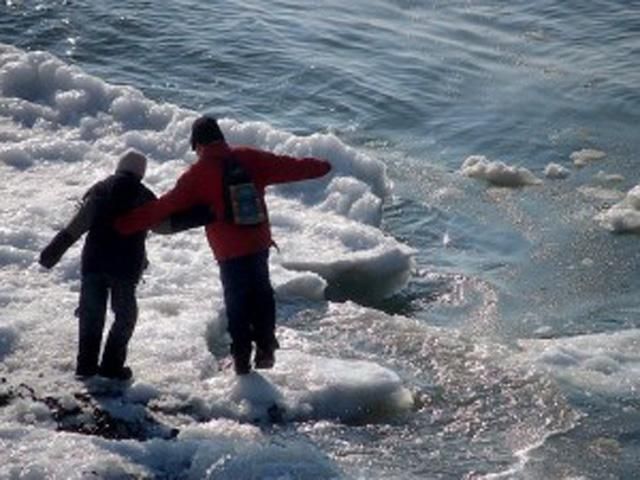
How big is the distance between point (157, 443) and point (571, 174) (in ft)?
29.0

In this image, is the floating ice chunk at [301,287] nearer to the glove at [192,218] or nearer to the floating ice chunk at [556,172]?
the glove at [192,218]

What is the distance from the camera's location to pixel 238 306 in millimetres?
8719

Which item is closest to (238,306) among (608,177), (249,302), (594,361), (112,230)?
(249,302)

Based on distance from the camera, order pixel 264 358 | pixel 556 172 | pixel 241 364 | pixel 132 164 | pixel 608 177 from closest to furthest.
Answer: pixel 132 164, pixel 241 364, pixel 264 358, pixel 608 177, pixel 556 172

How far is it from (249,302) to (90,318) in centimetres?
112

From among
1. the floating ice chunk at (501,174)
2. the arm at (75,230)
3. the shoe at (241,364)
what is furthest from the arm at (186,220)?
the floating ice chunk at (501,174)

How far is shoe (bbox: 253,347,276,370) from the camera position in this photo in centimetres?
894

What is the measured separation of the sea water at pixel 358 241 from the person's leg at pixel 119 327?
20 cm

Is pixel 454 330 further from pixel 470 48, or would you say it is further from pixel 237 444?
pixel 470 48

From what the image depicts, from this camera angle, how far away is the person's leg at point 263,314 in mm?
8703

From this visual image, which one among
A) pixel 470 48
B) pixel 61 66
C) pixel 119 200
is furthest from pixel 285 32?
pixel 119 200

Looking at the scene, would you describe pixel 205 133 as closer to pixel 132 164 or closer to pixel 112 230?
pixel 132 164

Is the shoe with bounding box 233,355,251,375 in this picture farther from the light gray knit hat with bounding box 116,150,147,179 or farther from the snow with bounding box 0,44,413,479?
the light gray knit hat with bounding box 116,150,147,179

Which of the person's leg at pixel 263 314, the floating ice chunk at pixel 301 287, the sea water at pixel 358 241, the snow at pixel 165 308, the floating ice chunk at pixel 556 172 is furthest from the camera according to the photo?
the floating ice chunk at pixel 556 172
